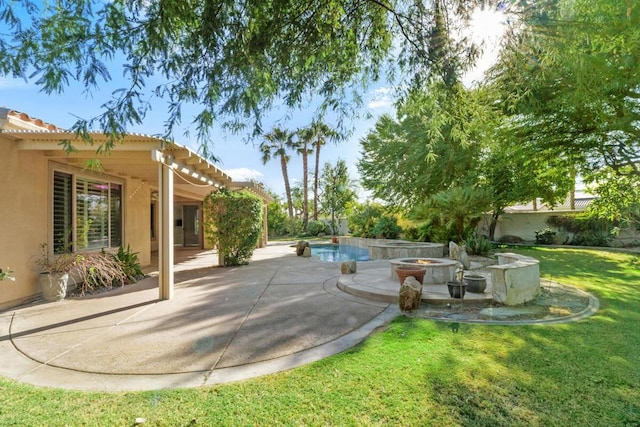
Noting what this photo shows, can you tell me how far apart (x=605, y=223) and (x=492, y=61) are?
18500mm

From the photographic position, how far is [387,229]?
56.4ft

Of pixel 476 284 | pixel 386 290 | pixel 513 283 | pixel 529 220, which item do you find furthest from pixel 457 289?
pixel 529 220

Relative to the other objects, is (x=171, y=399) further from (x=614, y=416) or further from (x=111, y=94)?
(x=614, y=416)

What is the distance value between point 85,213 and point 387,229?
44.1 feet

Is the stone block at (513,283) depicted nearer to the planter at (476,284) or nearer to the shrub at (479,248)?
the planter at (476,284)

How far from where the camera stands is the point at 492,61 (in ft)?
15.4

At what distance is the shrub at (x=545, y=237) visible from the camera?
18703 mm

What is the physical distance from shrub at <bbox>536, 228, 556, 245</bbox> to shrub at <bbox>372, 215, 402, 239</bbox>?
9.27 metres

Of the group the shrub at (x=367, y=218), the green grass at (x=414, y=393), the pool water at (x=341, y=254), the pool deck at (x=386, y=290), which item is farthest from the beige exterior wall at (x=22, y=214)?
the shrub at (x=367, y=218)

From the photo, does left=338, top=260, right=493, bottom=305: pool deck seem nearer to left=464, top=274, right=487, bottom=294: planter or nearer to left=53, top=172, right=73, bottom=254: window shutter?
left=464, top=274, right=487, bottom=294: planter

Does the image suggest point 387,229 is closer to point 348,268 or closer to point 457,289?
point 348,268

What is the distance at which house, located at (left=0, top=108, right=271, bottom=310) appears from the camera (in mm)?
5918

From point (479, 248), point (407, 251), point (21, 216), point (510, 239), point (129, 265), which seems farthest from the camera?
point (510, 239)

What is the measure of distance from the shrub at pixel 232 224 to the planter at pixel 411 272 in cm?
578
